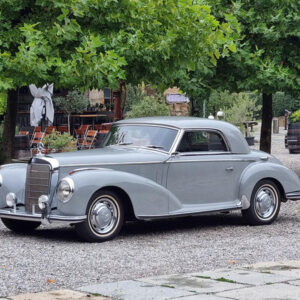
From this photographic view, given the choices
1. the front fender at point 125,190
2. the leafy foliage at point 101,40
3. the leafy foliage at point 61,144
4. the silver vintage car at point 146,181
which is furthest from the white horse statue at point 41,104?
the front fender at point 125,190

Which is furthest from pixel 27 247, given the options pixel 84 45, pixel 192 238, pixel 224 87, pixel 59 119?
pixel 59 119

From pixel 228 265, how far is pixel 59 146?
1306 centimetres

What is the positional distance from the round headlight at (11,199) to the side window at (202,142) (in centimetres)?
224

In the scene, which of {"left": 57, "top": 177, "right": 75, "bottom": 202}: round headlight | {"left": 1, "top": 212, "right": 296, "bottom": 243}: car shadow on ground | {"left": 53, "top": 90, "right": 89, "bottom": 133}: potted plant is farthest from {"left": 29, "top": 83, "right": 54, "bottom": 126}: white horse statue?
{"left": 57, "top": 177, "right": 75, "bottom": 202}: round headlight

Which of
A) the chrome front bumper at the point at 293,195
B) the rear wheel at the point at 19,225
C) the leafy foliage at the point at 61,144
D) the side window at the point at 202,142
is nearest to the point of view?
the rear wheel at the point at 19,225

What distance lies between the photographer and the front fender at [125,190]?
9969mm

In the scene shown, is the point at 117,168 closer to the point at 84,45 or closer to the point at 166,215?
the point at 166,215

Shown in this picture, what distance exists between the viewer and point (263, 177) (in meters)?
11.9

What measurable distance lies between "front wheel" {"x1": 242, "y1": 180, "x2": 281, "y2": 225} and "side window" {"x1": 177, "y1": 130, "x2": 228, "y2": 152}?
762 mm

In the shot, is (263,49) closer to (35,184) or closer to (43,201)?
(35,184)

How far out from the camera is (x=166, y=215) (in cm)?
1095

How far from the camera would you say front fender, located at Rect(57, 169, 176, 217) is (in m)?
9.97

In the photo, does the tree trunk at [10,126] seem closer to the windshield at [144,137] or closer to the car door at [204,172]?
the windshield at [144,137]

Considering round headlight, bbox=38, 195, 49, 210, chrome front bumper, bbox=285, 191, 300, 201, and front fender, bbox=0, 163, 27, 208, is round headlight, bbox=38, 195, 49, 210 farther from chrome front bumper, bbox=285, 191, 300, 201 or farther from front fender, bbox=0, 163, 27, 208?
chrome front bumper, bbox=285, 191, 300, 201
